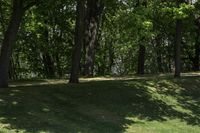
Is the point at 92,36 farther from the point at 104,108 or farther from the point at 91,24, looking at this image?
the point at 104,108

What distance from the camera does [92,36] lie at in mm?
28078

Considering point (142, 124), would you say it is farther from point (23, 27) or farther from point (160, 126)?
point (23, 27)

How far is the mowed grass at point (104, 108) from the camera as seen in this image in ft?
46.2

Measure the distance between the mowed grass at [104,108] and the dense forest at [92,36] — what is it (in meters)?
1.77

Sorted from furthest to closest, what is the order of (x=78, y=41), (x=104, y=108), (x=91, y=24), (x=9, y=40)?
(x=91, y=24) → (x=78, y=41) → (x=9, y=40) → (x=104, y=108)

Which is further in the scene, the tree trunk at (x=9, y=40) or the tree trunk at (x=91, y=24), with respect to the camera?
the tree trunk at (x=91, y=24)

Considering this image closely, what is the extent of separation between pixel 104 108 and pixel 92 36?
447 inches

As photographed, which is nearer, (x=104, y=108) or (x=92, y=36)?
(x=104, y=108)

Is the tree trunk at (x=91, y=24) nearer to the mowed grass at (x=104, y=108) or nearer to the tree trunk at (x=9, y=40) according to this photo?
the mowed grass at (x=104, y=108)

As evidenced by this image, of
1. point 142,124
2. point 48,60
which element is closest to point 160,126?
point 142,124

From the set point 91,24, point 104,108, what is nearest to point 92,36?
point 91,24

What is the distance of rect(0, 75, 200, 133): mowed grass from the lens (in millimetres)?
14094

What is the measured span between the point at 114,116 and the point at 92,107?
1.11 m

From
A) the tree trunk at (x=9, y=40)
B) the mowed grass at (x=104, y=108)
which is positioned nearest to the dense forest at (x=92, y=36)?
the tree trunk at (x=9, y=40)
